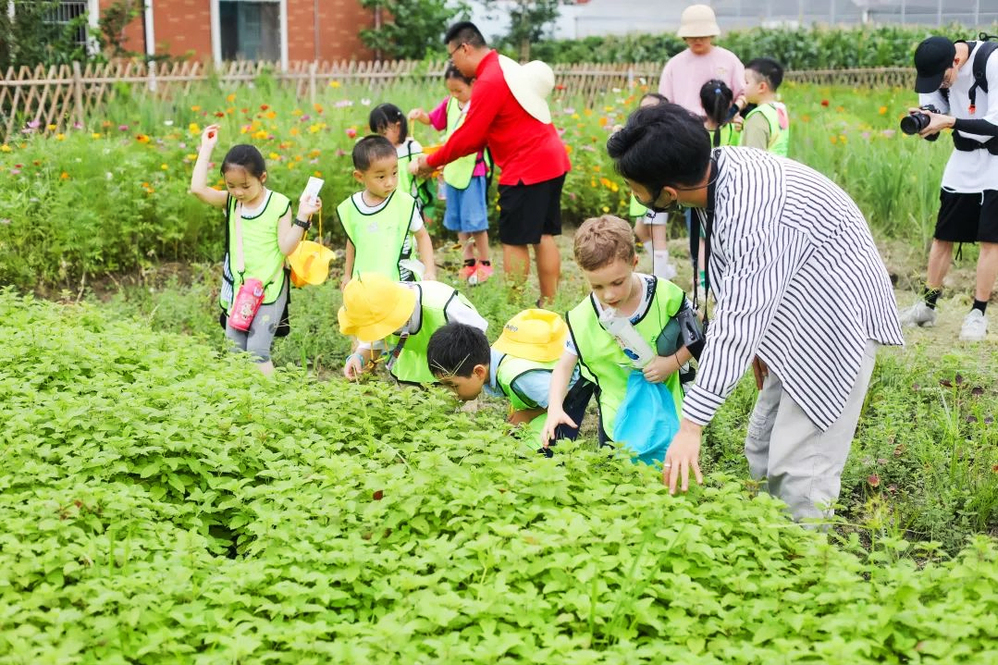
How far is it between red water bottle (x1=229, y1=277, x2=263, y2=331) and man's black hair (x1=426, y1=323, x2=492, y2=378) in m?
1.63

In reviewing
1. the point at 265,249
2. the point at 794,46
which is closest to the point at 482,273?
the point at 265,249

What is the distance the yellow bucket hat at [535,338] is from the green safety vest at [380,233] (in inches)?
48.4

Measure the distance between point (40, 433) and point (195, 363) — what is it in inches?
40.0

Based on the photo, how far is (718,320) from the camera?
10.9ft

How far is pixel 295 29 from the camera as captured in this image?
18891 millimetres

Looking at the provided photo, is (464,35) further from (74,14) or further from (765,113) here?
(74,14)

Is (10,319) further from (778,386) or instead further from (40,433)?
(778,386)

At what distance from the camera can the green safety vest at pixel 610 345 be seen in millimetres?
4078

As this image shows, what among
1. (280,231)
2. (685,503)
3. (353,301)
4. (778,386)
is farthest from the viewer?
(280,231)

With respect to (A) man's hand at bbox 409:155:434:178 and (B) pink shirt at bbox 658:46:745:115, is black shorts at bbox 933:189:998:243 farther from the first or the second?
(A) man's hand at bbox 409:155:434:178

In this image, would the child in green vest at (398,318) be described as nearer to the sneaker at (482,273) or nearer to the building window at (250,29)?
the sneaker at (482,273)

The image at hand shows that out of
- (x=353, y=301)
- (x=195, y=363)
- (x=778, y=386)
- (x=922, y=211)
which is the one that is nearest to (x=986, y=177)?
(x=922, y=211)

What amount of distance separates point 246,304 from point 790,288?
308cm

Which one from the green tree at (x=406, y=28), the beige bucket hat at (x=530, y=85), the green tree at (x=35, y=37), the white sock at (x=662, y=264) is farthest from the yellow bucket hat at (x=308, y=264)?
the green tree at (x=406, y=28)
